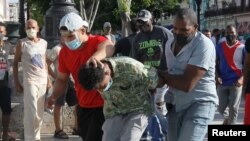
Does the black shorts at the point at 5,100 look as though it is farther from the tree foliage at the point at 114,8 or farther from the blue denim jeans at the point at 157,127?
the tree foliage at the point at 114,8

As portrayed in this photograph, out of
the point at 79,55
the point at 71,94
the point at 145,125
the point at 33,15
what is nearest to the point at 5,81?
the point at 71,94

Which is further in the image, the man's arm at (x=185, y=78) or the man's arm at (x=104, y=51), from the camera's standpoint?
the man's arm at (x=104, y=51)

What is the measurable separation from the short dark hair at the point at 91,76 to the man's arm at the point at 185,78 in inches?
23.2

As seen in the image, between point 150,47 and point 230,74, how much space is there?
2773 millimetres

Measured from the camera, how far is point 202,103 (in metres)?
5.33

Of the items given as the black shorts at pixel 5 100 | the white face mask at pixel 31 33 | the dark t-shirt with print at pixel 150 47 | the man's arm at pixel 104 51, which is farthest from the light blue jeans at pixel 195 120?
the black shorts at pixel 5 100

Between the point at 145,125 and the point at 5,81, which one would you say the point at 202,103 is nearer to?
the point at 145,125

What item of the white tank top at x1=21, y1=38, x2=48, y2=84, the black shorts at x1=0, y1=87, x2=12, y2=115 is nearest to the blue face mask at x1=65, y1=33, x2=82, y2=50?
the white tank top at x1=21, y1=38, x2=48, y2=84

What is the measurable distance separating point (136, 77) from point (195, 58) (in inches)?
20.9

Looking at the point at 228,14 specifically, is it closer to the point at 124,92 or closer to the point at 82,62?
the point at 82,62

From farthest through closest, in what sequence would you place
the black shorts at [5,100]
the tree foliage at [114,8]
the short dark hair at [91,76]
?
the tree foliage at [114,8], the black shorts at [5,100], the short dark hair at [91,76]

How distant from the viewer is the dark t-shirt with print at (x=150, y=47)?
7.50 meters

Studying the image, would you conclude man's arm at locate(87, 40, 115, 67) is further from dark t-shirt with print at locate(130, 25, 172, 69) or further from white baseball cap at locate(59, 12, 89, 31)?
dark t-shirt with print at locate(130, 25, 172, 69)

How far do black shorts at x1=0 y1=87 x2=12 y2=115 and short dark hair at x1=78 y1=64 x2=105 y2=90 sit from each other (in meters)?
4.47
